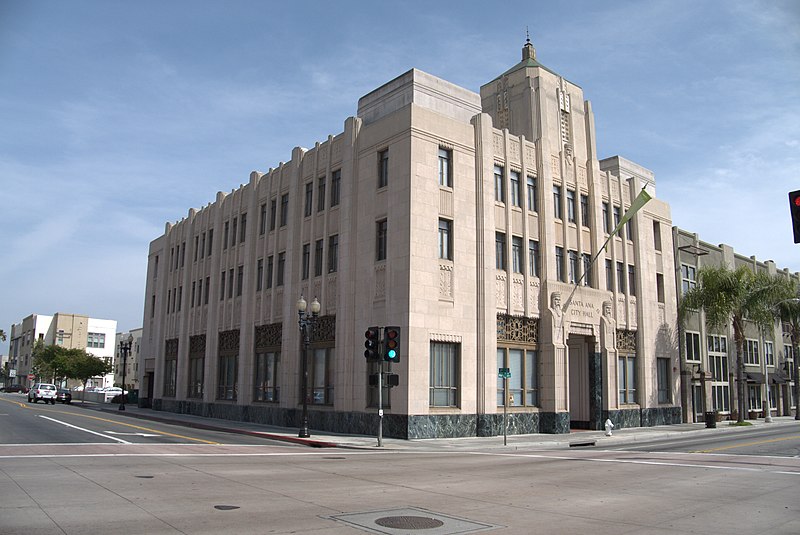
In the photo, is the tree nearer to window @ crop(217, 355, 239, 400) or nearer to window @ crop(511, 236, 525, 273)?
window @ crop(217, 355, 239, 400)

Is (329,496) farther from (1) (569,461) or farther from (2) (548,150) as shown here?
(2) (548,150)

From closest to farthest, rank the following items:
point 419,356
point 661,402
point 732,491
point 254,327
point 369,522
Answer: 1. point 369,522
2. point 732,491
3. point 419,356
4. point 254,327
5. point 661,402

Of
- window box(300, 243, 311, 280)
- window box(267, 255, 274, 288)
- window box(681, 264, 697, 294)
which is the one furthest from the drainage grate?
A: window box(681, 264, 697, 294)

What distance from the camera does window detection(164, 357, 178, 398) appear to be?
49.8m

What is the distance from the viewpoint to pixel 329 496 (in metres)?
11.8

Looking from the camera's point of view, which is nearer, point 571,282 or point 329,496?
point 329,496

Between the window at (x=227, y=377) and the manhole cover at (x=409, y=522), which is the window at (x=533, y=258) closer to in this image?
the window at (x=227, y=377)

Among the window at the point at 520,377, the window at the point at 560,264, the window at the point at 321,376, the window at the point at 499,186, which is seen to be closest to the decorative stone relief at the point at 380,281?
the window at the point at 321,376

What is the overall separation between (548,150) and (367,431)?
60.1 ft

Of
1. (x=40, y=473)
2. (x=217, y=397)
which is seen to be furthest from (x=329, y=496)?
(x=217, y=397)

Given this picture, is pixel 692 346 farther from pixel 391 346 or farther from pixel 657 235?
pixel 391 346

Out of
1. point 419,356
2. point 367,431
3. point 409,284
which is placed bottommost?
point 367,431

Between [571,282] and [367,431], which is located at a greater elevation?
[571,282]

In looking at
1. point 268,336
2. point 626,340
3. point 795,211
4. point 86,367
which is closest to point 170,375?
point 268,336
